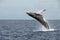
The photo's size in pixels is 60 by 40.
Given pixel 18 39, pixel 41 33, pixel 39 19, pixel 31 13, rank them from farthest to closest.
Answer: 1. pixel 41 33
2. pixel 39 19
3. pixel 31 13
4. pixel 18 39

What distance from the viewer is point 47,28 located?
48.4 meters

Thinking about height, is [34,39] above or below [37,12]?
below

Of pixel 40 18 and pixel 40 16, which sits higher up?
pixel 40 16

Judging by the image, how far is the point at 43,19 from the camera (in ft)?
151

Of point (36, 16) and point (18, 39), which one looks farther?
point (36, 16)

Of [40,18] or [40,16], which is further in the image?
[40,18]

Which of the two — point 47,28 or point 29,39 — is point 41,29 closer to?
point 47,28

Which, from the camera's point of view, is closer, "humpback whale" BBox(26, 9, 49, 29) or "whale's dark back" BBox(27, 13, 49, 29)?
"humpback whale" BBox(26, 9, 49, 29)

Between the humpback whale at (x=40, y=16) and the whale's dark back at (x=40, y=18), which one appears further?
the whale's dark back at (x=40, y=18)

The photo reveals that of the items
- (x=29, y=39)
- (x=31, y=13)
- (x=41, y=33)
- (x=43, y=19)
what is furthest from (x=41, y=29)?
(x=29, y=39)

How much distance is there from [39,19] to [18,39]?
887cm

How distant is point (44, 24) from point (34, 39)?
338 inches

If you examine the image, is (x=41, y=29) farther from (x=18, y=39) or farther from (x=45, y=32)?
(x=18, y=39)

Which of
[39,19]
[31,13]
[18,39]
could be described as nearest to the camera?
[18,39]
